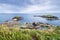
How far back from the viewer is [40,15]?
247cm

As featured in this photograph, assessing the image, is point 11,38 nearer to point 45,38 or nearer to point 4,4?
point 45,38

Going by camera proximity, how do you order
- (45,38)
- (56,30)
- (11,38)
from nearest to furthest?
(11,38)
(45,38)
(56,30)

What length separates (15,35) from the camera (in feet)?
6.87

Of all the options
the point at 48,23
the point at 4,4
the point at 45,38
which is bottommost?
the point at 45,38

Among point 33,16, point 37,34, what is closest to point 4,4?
point 33,16

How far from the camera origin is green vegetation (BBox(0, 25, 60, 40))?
2078 mm

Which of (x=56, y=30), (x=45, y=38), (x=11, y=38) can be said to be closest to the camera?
(x=11, y=38)

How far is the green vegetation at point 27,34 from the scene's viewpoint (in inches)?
81.8

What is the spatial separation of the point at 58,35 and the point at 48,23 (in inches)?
13.0

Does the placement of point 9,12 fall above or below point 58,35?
above

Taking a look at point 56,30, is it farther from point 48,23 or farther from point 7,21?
point 7,21

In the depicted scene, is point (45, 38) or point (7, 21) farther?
point (7, 21)

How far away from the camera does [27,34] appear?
222cm

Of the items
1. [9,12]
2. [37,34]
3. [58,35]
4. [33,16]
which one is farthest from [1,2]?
[58,35]
